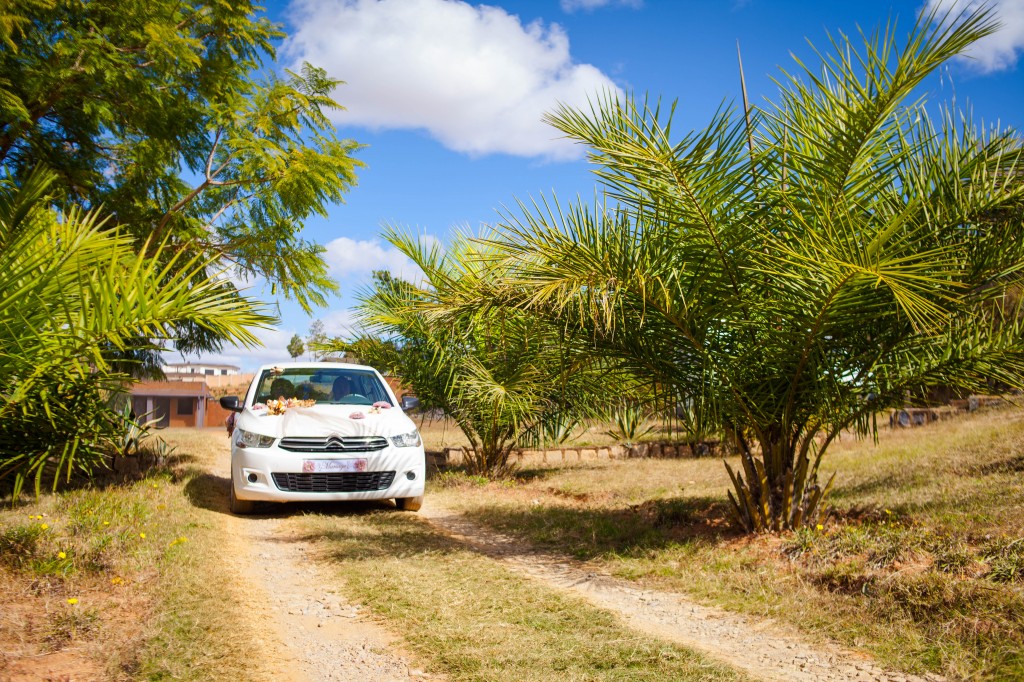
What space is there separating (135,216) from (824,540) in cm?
883

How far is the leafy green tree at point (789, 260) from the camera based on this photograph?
5.22 meters

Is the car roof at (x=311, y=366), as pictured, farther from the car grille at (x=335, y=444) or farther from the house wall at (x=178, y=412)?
the house wall at (x=178, y=412)

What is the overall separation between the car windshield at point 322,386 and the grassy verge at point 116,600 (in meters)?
2.37

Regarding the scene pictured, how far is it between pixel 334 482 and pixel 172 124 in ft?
17.0

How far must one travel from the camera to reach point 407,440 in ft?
26.9

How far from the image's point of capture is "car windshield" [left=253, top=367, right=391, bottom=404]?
8992 millimetres

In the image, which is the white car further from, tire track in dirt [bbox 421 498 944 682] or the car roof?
tire track in dirt [bbox 421 498 944 682]

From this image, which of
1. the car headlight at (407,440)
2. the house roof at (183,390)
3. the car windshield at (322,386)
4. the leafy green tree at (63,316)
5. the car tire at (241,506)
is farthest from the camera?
the house roof at (183,390)

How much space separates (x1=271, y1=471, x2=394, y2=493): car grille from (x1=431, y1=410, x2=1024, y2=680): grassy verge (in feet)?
3.88

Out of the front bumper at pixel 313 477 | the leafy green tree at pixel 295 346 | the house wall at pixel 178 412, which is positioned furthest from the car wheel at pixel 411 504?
the leafy green tree at pixel 295 346

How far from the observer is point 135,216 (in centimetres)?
970

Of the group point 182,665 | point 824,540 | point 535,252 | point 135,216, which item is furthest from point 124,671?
point 135,216

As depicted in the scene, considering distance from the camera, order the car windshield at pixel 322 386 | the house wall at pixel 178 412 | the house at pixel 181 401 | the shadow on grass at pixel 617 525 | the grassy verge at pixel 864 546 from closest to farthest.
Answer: the grassy verge at pixel 864 546 → the shadow on grass at pixel 617 525 → the car windshield at pixel 322 386 → the house at pixel 181 401 → the house wall at pixel 178 412

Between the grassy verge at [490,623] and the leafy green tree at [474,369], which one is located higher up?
the leafy green tree at [474,369]
